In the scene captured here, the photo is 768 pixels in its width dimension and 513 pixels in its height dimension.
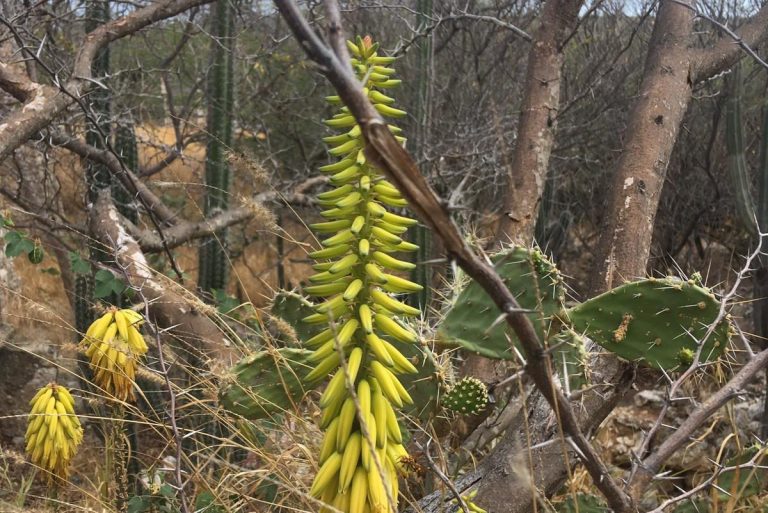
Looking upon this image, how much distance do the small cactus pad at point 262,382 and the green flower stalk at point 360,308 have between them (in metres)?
0.81

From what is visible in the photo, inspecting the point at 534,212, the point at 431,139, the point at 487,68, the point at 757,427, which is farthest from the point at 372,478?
the point at 487,68

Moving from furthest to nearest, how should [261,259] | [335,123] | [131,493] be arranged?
1. [261,259]
2. [131,493]
3. [335,123]

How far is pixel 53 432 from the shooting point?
2.29 metres

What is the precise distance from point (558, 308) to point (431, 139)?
4.67 m

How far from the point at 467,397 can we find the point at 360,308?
0.86 m

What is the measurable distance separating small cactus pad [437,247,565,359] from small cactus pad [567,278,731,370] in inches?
5.3

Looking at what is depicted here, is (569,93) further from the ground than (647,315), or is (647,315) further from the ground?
(569,93)

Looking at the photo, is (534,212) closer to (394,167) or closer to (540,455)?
(540,455)

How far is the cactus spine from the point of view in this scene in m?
4.74

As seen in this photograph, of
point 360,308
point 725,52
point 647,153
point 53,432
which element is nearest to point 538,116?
point 647,153

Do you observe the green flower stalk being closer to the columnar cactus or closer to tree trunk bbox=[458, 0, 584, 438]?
the columnar cactus

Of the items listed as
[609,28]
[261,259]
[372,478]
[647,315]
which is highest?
[609,28]

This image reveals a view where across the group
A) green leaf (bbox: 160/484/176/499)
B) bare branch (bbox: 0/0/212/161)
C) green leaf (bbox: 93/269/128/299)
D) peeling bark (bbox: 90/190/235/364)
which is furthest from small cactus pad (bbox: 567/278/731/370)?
bare branch (bbox: 0/0/212/161)

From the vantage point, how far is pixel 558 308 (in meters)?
2.32
